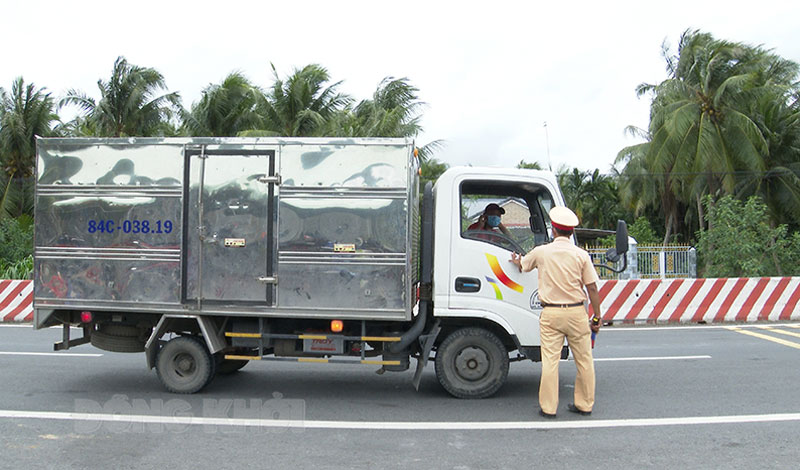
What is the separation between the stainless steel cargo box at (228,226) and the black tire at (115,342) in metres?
0.59

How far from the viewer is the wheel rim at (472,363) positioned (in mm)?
6520

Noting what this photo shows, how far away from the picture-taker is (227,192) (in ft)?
21.0

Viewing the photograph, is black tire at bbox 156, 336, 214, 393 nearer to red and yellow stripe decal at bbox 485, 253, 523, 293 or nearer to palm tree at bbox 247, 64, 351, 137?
red and yellow stripe decal at bbox 485, 253, 523, 293

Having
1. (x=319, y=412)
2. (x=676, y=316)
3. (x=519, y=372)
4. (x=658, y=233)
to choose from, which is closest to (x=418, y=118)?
(x=676, y=316)

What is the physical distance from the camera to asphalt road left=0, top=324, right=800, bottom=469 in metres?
4.89

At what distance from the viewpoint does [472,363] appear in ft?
21.4

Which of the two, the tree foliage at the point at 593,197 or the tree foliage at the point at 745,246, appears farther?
the tree foliage at the point at 593,197

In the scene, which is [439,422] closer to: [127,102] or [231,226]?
[231,226]

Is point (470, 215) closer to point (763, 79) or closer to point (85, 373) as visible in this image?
point (85, 373)

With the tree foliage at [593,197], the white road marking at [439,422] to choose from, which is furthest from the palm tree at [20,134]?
the tree foliage at [593,197]

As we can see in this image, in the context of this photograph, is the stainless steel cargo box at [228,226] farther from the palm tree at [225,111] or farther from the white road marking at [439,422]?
the palm tree at [225,111]

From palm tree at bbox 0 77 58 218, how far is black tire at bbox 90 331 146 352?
83.8 feet

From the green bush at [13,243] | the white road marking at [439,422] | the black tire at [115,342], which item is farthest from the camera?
the green bush at [13,243]

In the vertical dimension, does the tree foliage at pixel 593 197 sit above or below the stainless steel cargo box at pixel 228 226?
above
